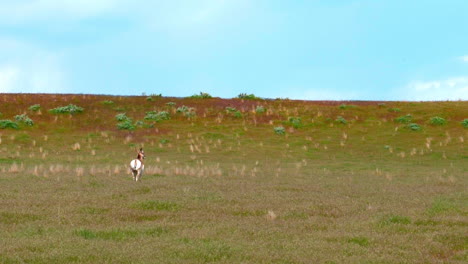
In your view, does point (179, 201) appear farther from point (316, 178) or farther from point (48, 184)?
point (316, 178)

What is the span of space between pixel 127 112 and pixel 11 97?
1433 cm

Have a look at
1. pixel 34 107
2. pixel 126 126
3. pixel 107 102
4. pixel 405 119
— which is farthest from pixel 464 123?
pixel 34 107

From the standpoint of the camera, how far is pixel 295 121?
56.8 metres

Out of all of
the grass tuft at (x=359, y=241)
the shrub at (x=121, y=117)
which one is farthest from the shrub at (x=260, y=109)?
the grass tuft at (x=359, y=241)

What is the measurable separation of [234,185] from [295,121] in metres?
32.7

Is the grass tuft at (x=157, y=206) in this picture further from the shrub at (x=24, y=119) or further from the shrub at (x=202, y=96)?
the shrub at (x=202, y=96)

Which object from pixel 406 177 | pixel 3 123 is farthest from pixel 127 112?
pixel 406 177

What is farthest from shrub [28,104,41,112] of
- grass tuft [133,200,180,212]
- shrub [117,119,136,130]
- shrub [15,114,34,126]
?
grass tuft [133,200,180,212]

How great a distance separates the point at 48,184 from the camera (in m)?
24.0

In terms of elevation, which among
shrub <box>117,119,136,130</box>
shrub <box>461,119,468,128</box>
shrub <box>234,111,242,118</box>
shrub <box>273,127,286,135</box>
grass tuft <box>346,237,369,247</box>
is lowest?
grass tuft <box>346,237,369,247</box>

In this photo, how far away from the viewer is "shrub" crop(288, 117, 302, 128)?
56.0 metres

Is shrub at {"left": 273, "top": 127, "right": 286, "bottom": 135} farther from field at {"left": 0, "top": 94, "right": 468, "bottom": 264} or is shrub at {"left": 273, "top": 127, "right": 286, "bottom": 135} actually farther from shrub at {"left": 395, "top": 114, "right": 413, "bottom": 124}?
shrub at {"left": 395, "top": 114, "right": 413, "bottom": 124}

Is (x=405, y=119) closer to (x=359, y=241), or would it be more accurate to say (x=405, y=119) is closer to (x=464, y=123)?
(x=464, y=123)

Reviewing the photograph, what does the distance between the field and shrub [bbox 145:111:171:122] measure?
0.12 meters
